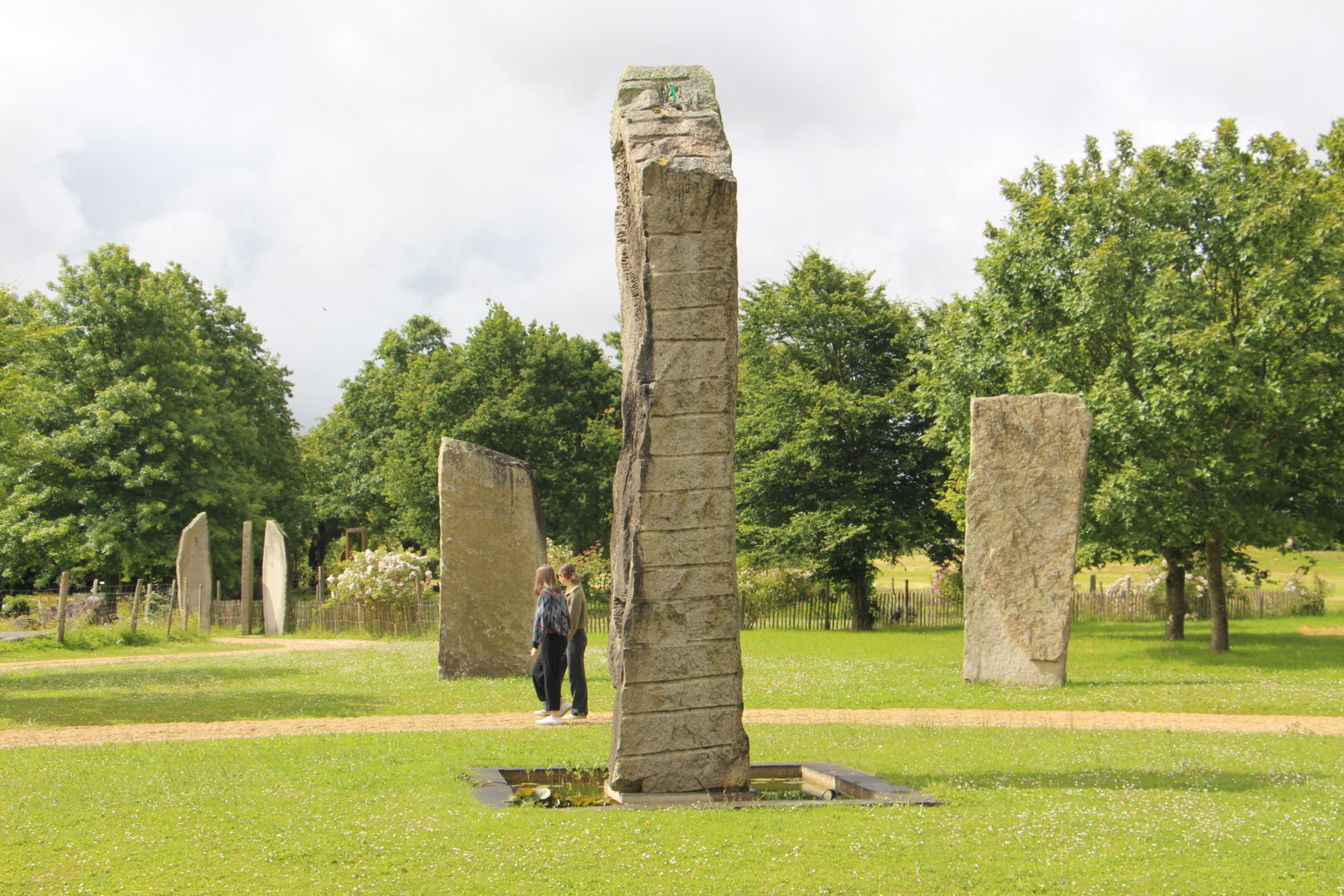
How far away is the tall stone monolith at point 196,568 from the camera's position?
99.6 feet

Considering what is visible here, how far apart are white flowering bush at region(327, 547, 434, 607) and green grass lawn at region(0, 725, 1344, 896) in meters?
18.7

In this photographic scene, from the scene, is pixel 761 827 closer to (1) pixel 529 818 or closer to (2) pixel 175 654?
(1) pixel 529 818

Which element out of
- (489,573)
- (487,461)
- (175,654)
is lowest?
(175,654)

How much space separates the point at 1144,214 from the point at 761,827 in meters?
18.6

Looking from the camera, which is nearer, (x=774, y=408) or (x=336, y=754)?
(x=336, y=754)

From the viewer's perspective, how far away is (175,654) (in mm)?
22672

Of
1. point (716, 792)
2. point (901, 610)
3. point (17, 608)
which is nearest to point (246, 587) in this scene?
point (17, 608)

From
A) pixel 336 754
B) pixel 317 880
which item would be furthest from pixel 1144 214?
pixel 317 880

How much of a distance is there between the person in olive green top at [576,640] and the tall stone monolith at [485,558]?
11.1 ft

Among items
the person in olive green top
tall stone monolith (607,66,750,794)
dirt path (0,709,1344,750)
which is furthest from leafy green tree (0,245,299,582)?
tall stone monolith (607,66,750,794)

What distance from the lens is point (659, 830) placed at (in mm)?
6793

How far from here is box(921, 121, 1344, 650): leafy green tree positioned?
20.2m

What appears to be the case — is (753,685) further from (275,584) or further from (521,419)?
(521,419)

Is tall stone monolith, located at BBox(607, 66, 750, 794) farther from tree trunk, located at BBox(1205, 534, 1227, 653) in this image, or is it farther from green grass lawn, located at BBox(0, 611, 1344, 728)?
tree trunk, located at BBox(1205, 534, 1227, 653)
